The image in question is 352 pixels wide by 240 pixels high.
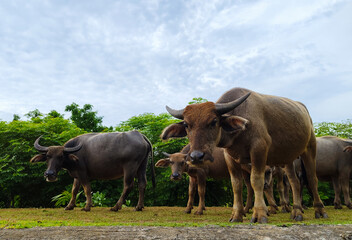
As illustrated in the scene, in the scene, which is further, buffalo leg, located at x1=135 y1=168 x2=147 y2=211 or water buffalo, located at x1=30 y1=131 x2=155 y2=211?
buffalo leg, located at x1=135 y1=168 x2=147 y2=211

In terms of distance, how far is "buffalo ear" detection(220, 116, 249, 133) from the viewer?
4738 millimetres

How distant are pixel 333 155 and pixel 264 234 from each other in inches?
321

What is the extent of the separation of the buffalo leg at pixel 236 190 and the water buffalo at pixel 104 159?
383 centimetres

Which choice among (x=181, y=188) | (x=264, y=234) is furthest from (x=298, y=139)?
(x=181, y=188)

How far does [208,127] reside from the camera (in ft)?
15.7

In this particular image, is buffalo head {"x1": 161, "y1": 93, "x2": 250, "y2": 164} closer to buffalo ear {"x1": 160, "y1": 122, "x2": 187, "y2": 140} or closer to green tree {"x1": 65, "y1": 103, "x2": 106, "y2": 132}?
buffalo ear {"x1": 160, "y1": 122, "x2": 187, "y2": 140}

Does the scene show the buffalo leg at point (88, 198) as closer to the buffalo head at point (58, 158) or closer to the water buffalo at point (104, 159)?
the water buffalo at point (104, 159)

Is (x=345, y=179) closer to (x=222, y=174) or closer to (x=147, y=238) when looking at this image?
(x=222, y=174)

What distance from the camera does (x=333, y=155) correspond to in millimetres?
10641

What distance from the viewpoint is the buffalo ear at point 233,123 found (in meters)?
4.74

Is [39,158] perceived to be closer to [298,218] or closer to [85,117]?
[298,218]

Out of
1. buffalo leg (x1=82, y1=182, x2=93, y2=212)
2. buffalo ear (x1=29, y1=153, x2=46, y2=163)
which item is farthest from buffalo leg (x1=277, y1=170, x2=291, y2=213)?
buffalo ear (x1=29, y1=153, x2=46, y2=163)

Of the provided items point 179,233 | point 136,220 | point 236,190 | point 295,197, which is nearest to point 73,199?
point 136,220

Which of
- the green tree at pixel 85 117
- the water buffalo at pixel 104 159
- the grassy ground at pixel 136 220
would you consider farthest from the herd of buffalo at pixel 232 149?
the green tree at pixel 85 117
